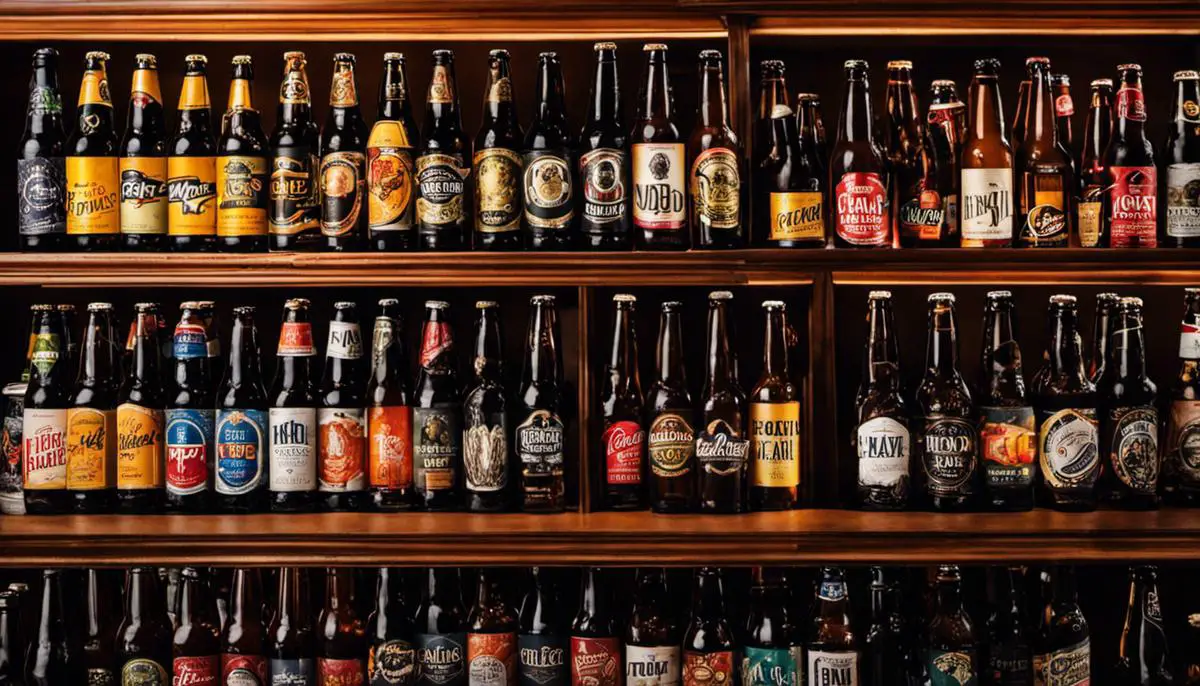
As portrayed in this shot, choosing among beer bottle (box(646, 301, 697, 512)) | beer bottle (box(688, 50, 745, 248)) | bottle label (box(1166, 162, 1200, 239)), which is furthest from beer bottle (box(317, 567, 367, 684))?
bottle label (box(1166, 162, 1200, 239))

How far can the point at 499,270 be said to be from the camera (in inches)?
84.7

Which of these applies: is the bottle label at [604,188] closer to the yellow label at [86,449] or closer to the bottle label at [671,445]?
the bottle label at [671,445]

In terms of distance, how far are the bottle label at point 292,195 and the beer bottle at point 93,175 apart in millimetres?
312

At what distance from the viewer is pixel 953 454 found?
2.23 m

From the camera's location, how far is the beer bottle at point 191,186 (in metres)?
2.27

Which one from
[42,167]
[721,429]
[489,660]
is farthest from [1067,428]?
[42,167]

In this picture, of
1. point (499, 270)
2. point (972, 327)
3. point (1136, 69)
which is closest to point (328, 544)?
point (499, 270)

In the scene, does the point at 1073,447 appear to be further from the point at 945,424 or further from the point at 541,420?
the point at 541,420

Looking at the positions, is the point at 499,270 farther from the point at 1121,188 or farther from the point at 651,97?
the point at 1121,188

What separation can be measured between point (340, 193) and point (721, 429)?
85cm

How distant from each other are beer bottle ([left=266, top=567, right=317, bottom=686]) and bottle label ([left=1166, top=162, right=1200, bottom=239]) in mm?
1796

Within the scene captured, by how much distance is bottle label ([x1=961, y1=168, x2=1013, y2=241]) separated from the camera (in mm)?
2234

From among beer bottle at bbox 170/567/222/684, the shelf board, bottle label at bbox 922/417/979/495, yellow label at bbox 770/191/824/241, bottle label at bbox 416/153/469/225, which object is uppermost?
bottle label at bbox 416/153/469/225

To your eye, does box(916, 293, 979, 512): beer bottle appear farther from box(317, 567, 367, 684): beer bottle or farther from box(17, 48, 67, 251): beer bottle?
box(17, 48, 67, 251): beer bottle
